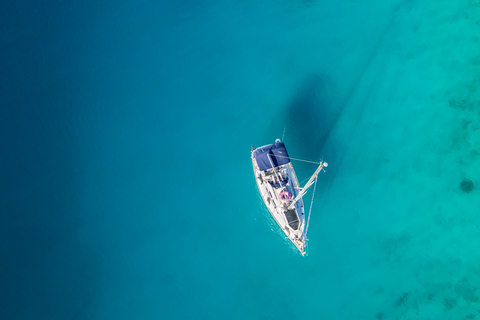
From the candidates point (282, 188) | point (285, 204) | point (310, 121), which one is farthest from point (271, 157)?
point (310, 121)

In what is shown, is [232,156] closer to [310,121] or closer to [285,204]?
[285,204]

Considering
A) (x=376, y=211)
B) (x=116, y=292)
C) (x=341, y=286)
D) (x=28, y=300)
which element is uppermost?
(x=28, y=300)

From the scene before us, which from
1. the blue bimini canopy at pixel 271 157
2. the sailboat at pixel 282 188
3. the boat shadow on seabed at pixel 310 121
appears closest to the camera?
the sailboat at pixel 282 188

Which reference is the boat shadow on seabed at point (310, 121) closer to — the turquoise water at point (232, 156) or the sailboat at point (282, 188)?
the turquoise water at point (232, 156)

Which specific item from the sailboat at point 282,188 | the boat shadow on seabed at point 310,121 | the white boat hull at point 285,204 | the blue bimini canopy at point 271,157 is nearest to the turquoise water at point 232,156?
the boat shadow on seabed at point 310,121

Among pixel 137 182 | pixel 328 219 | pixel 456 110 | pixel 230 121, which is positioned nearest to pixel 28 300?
pixel 137 182

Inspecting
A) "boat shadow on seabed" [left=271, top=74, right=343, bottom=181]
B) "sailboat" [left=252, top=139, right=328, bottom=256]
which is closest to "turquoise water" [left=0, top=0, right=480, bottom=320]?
"boat shadow on seabed" [left=271, top=74, right=343, bottom=181]

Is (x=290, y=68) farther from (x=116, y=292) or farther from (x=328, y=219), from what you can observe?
(x=116, y=292)
